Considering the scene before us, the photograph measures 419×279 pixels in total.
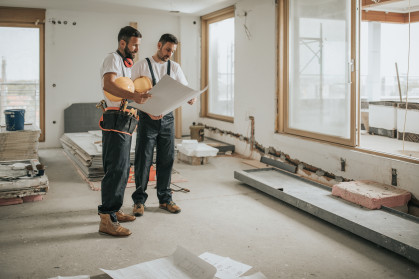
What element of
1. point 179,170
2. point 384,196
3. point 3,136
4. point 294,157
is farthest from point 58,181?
point 384,196

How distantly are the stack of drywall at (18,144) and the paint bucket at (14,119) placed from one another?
89mm

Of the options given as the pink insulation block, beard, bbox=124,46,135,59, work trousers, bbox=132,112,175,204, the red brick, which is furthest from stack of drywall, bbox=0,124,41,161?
the pink insulation block

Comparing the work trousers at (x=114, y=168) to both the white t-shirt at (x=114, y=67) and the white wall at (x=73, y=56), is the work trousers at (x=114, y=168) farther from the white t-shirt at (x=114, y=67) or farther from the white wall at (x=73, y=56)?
the white wall at (x=73, y=56)

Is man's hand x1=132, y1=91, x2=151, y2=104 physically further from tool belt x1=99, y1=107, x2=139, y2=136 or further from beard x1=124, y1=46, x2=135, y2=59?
beard x1=124, y1=46, x2=135, y2=59

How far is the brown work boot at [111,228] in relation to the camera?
2.94 metres

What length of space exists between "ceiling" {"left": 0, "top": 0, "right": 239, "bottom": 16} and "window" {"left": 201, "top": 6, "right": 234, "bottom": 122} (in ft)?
1.26

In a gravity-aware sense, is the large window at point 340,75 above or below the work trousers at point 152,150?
above

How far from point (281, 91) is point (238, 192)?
1.88 meters

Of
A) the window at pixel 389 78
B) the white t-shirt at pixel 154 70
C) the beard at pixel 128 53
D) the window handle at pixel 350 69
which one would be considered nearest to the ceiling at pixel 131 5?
the window at pixel 389 78

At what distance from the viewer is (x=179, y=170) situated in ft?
17.6

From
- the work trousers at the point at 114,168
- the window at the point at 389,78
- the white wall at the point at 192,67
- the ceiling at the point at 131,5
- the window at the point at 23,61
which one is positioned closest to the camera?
the work trousers at the point at 114,168

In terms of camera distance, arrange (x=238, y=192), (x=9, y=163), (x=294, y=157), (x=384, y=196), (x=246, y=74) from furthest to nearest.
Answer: (x=246, y=74), (x=294, y=157), (x=9, y=163), (x=238, y=192), (x=384, y=196)

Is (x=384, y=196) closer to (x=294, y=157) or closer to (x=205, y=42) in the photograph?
(x=294, y=157)

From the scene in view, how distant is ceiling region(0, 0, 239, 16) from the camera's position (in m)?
6.50
